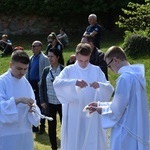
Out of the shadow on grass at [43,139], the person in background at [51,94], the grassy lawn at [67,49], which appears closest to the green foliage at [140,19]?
the grassy lawn at [67,49]

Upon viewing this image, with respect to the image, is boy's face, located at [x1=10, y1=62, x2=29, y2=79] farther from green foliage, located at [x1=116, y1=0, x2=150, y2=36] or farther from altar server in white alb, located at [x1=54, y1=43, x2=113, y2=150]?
green foliage, located at [x1=116, y1=0, x2=150, y2=36]

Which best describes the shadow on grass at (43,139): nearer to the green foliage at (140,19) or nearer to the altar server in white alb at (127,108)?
the altar server in white alb at (127,108)

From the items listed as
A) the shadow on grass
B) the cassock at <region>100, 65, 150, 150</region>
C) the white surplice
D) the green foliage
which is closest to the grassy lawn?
the shadow on grass

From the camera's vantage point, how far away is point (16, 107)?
221 inches

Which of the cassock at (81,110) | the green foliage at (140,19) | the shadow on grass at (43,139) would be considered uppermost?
the green foliage at (140,19)

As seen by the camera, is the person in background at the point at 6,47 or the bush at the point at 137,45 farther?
the person in background at the point at 6,47

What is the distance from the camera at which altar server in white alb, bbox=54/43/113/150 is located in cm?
702

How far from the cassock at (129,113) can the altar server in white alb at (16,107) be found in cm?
107

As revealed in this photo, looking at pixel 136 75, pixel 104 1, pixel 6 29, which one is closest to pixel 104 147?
pixel 136 75

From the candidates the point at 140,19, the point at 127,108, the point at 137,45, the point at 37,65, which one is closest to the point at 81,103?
the point at 127,108

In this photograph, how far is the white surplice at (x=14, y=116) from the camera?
555cm

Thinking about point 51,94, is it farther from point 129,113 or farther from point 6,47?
point 6,47

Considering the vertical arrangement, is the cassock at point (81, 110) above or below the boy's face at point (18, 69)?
below

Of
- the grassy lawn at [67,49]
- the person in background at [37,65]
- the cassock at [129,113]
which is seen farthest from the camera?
the person in background at [37,65]
